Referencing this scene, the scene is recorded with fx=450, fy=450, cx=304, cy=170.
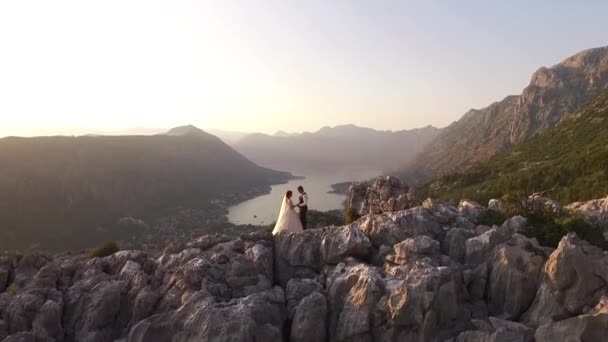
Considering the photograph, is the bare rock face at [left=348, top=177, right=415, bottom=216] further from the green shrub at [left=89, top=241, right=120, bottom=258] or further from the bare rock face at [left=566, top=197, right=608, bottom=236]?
the green shrub at [left=89, top=241, right=120, bottom=258]

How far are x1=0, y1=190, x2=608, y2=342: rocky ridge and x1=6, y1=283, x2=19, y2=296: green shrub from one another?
47mm

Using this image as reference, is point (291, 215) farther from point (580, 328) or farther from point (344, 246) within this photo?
point (580, 328)

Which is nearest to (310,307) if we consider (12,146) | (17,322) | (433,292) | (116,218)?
(433,292)

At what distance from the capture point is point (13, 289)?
962 inches

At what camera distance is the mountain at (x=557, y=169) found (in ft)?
214

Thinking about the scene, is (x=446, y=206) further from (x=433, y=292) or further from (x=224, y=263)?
(x=224, y=263)

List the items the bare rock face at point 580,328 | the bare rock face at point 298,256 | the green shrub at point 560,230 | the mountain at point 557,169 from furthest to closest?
1. the mountain at point 557,169
2. the bare rock face at point 298,256
3. the green shrub at point 560,230
4. the bare rock face at point 580,328

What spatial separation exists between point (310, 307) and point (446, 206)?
11.5 metres

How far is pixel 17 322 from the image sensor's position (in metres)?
21.5

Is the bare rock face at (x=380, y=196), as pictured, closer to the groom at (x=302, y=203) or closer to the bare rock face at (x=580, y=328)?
the groom at (x=302, y=203)

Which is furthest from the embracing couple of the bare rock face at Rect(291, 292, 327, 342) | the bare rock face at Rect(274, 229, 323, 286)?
the bare rock face at Rect(291, 292, 327, 342)

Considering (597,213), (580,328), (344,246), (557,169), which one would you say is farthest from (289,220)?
(557,169)

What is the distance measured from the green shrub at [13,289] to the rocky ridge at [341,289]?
0.15ft

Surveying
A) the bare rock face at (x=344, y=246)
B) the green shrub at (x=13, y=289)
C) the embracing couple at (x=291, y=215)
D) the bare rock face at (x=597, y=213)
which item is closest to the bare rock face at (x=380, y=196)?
the embracing couple at (x=291, y=215)
